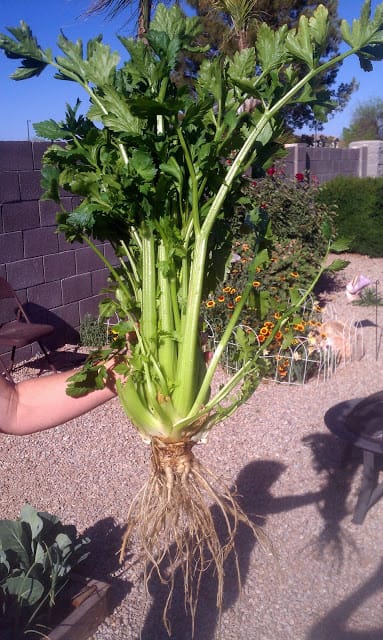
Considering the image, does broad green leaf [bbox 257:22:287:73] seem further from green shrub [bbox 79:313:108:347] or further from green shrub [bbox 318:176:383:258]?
green shrub [bbox 318:176:383:258]

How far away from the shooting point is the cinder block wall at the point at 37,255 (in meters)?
5.97

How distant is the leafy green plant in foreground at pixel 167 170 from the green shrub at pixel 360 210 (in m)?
11.1

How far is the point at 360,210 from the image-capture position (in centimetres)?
1292

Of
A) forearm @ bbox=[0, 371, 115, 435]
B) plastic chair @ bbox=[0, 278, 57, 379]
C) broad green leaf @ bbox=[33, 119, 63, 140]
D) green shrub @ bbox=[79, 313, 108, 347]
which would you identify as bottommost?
green shrub @ bbox=[79, 313, 108, 347]

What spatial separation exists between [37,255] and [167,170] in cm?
489

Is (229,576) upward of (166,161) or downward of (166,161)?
downward

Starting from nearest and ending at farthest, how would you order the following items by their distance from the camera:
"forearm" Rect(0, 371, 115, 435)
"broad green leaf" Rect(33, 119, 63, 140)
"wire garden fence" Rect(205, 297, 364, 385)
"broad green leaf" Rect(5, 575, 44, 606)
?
"broad green leaf" Rect(33, 119, 63, 140)
"forearm" Rect(0, 371, 115, 435)
"broad green leaf" Rect(5, 575, 44, 606)
"wire garden fence" Rect(205, 297, 364, 385)

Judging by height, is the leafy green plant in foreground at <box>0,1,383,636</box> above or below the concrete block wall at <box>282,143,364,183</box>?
below

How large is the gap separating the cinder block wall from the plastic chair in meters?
0.30

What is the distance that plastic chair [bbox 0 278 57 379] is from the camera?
17.5 ft

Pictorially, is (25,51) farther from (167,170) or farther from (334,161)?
(334,161)

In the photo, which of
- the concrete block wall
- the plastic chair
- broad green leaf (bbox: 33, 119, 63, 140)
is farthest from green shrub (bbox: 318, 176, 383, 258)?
broad green leaf (bbox: 33, 119, 63, 140)

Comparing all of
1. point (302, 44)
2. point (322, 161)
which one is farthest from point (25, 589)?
point (322, 161)

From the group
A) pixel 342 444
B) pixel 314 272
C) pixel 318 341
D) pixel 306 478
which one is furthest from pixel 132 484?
pixel 314 272
